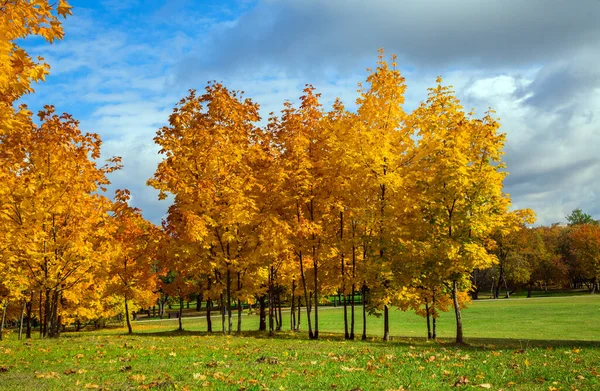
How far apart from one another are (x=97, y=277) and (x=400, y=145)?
17.6 meters

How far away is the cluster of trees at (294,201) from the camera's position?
19688 millimetres

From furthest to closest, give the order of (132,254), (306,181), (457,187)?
(132,254) < (306,181) < (457,187)

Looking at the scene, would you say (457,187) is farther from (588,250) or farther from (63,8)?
(588,250)

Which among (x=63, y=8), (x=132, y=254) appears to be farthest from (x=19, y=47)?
(x=132, y=254)

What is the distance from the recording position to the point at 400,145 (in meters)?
22.2

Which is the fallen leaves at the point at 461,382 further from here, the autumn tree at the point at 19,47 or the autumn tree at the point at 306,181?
the autumn tree at the point at 306,181

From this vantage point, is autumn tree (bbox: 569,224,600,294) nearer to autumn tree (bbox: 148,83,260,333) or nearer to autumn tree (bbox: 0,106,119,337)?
autumn tree (bbox: 148,83,260,333)

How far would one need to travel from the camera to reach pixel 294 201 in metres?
23.0

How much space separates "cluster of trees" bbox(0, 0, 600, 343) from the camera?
19.7 metres

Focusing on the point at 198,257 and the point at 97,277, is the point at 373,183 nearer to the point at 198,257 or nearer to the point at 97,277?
the point at 198,257

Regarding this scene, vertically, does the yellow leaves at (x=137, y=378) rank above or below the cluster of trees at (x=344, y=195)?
below

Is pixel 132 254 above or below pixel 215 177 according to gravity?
below

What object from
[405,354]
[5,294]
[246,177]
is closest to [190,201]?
[246,177]

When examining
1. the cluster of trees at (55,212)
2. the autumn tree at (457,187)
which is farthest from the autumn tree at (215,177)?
the autumn tree at (457,187)
